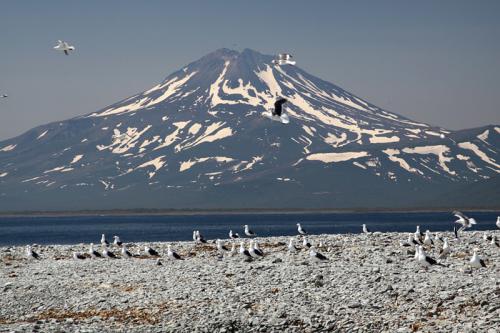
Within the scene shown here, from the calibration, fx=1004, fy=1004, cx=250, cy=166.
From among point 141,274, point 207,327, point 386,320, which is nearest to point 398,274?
point 386,320

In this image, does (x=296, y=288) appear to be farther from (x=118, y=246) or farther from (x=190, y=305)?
(x=118, y=246)

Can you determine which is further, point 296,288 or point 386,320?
point 296,288

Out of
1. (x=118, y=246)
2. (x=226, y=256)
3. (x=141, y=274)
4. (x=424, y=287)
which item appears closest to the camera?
(x=424, y=287)

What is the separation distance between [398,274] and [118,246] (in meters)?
26.2

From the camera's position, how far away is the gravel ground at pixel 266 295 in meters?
27.3

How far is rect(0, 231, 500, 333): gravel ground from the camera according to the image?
2730 centimetres

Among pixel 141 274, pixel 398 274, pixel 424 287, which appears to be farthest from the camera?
pixel 141 274

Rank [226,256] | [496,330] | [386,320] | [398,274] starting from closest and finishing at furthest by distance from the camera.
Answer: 1. [496,330]
2. [386,320]
3. [398,274]
4. [226,256]

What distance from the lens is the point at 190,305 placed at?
30.2 meters

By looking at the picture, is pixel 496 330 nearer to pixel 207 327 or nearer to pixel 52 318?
pixel 207 327

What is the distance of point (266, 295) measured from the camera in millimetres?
30703

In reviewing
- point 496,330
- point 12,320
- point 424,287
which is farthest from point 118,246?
point 496,330

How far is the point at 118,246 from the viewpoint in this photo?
5541 centimetres

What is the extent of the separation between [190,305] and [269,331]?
3777mm
